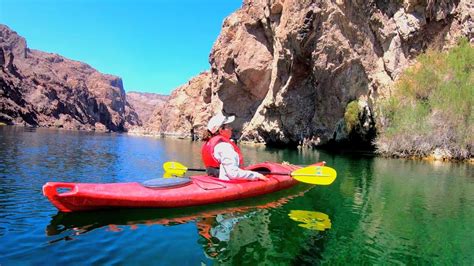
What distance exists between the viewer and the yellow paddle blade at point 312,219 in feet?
25.4

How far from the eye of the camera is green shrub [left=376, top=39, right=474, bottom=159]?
24.5m

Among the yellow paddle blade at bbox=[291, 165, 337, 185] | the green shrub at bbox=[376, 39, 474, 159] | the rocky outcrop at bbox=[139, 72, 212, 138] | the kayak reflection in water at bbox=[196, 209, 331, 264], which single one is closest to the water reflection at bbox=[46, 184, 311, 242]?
the kayak reflection in water at bbox=[196, 209, 331, 264]

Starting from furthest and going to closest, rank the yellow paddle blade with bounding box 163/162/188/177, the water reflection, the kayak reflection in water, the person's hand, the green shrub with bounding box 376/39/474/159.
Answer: the green shrub with bounding box 376/39/474/159 → the yellow paddle blade with bounding box 163/162/188/177 → the person's hand → the water reflection → the kayak reflection in water

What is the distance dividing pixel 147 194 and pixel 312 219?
3.64 metres

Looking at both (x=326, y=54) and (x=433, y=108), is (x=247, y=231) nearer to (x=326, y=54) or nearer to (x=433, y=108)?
(x=433, y=108)

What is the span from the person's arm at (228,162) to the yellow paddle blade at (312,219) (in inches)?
63.3

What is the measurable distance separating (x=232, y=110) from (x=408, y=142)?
3430 centimetres

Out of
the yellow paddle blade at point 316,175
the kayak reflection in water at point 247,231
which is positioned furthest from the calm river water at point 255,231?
the yellow paddle blade at point 316,175

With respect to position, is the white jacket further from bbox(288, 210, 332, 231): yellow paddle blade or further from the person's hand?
bbox(288, 210, 332, 231): yellow paddle blade

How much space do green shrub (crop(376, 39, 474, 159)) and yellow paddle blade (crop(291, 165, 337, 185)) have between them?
18114mm

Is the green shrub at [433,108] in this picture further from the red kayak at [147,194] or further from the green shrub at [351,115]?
the red kayak at [147,194]

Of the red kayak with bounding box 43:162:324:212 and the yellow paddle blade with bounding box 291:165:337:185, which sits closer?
the red kayak with bounding box 43:162:324:212

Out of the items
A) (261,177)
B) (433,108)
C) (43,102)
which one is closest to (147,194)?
(261,177)

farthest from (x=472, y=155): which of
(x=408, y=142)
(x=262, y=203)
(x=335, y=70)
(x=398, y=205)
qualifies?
(x=262, y=203)
